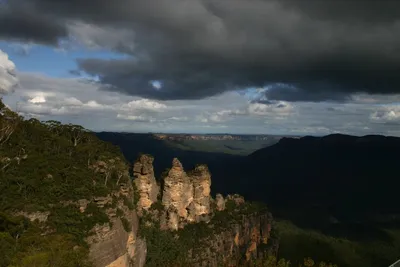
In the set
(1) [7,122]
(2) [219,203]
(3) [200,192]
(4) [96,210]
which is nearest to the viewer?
(4) [96,210]

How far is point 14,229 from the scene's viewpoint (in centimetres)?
4253

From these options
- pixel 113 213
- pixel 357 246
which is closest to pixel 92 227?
pixel 113 213

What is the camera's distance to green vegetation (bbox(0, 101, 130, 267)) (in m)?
41.0

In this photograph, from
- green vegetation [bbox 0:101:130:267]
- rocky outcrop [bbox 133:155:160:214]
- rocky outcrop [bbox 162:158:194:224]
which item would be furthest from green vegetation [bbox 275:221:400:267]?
A: green vegetation [bbox 0:101:130:267]

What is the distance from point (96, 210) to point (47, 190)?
7973 millimetres

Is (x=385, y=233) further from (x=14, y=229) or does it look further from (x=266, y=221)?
(x=14, y=229)

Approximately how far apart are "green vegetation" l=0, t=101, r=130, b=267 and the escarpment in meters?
18.0

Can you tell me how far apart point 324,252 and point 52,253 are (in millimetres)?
133343

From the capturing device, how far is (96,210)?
173 ft

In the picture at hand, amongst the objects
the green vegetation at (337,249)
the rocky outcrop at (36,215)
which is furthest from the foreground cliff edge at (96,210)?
the green vegetation at (337,249)

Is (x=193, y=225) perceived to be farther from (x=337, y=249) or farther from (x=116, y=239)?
(x=337, y=249)

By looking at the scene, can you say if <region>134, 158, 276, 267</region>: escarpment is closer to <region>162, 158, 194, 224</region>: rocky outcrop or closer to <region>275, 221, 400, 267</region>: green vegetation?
<region>162, 158, 194, 224</region>: rocky outcrop

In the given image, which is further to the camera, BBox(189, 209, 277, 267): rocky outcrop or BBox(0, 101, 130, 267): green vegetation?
BBox(189, 209, 277, 267): rocky outcrop

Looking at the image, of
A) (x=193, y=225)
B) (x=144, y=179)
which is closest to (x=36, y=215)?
(x=144, y=179)
